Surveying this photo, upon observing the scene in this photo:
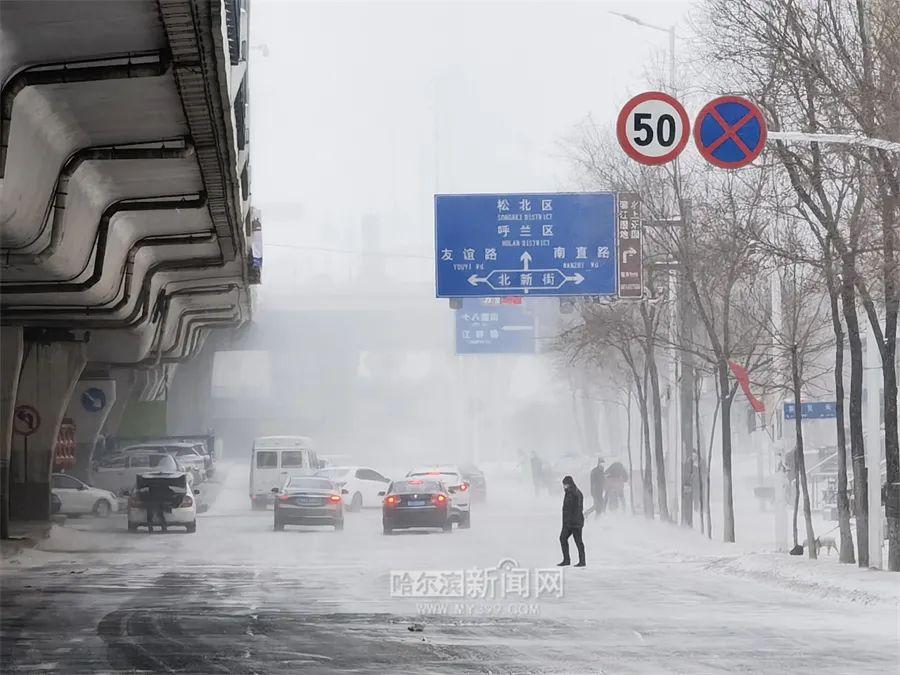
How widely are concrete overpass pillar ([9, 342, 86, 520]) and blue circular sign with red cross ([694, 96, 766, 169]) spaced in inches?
930

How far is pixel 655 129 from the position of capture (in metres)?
21.1

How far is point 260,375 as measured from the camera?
126 metres

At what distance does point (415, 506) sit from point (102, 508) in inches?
494

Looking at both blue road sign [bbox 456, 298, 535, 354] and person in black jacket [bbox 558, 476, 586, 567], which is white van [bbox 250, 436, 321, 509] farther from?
person in black jacket [bbox 558, 476, 586, 567]

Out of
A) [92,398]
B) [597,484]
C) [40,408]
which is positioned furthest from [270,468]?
[40,408]

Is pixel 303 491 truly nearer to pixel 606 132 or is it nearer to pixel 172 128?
pixel 606 132

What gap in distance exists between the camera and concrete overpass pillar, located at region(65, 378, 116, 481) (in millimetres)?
45750

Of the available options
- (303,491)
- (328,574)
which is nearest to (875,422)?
(328,574)

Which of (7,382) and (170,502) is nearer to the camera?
(7,382)

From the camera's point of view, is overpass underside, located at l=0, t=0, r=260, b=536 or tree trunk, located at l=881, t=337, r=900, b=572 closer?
overpass underside, located at l=0, t=0, r=260, b=536

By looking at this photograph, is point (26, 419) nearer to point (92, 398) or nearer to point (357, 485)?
point (92, 398)

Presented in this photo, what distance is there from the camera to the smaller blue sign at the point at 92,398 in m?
45.6

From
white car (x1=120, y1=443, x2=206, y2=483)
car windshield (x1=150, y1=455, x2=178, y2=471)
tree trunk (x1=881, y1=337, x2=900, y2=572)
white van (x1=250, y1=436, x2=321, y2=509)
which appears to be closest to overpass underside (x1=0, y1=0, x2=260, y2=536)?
car windshield (x1=150, y1=455, x2=178, y2=471)

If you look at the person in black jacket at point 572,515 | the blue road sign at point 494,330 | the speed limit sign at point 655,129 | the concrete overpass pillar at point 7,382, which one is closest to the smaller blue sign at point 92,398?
the concrete overpass pillar at point 7,382
